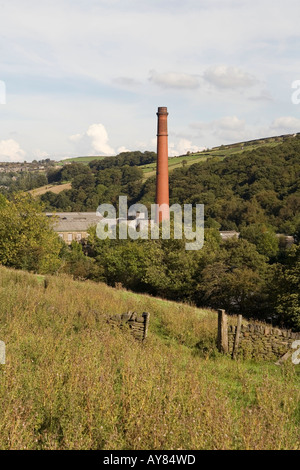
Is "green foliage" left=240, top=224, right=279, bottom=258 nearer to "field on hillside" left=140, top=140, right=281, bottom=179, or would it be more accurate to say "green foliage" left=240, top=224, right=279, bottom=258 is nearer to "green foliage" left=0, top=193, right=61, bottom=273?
"green foliage" left=0, top=193, right=61, bottom=273

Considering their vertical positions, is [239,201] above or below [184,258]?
above

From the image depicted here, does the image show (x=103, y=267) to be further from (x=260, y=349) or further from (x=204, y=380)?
(x=204, y=380)

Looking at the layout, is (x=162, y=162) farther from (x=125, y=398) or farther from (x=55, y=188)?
(x=55, y=188)

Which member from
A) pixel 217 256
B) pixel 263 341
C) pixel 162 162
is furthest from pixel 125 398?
pixel 162 162

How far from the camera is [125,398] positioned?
550cm

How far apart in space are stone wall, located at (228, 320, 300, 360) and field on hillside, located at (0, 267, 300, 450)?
0.69 m

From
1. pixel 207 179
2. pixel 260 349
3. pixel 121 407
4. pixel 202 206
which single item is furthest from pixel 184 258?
pixel 207 179

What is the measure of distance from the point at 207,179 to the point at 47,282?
7071 centimetres

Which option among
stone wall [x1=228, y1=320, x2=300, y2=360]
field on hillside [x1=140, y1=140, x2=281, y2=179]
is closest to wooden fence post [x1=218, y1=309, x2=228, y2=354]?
stone wall [x1=228, y1=320, x2=300, y2=360]

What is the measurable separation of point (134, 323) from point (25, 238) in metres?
20.4
